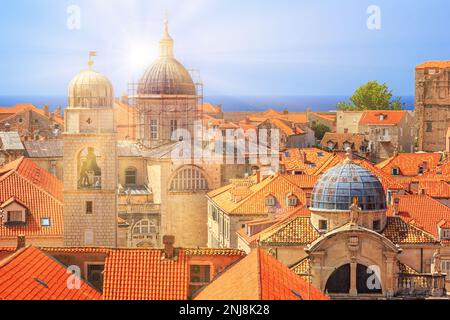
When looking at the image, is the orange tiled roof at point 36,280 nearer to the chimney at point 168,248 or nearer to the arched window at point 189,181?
the chimney at point 168,248

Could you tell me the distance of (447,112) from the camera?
113125 millimetres

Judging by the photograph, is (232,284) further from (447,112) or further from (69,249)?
(447,112)

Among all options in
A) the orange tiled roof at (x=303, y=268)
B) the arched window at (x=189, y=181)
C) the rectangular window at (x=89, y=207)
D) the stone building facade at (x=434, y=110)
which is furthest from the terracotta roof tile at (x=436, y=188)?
the stone building facade at (x=434, y=110)

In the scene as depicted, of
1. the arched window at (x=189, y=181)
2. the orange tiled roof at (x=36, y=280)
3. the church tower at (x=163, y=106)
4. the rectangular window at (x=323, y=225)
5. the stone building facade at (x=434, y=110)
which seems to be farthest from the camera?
the stone building facade at (x=434, y=110)

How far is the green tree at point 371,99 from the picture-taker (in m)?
145

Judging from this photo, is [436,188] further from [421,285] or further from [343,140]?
[343,140]

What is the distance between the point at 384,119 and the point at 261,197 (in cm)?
6068

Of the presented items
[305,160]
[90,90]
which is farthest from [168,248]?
[305,160]

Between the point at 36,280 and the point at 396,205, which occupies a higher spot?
the point at 396,205

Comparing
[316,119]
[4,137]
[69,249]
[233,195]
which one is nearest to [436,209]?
[233,195]

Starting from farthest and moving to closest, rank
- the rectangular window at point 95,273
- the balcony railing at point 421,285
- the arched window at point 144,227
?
1. the arched window at point 144,227
2. the balcony railing at point 421,285
3. the rectangular window at point 95,273

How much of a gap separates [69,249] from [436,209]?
88.2ft

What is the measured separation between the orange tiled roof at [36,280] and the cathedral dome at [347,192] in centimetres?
1288

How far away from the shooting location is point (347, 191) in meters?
42.2
